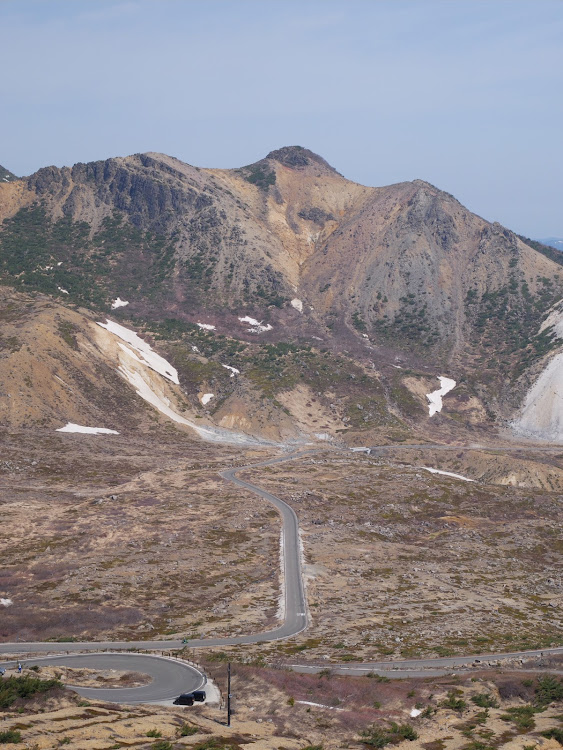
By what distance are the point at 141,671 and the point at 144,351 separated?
122992mm

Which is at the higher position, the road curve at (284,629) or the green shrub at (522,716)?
the green shrub at (522,716)

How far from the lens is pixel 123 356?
148m

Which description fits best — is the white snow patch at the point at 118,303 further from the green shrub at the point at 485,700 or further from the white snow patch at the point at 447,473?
the green shrub at the point at 485,700

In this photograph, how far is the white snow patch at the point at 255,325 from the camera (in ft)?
592

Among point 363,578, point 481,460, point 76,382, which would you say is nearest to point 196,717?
point 363,578

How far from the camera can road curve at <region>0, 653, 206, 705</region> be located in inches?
1439

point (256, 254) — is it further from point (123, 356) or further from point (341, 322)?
point (123, 356)

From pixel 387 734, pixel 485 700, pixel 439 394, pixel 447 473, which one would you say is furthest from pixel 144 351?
pixel 387 734

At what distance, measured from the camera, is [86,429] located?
125625 mm

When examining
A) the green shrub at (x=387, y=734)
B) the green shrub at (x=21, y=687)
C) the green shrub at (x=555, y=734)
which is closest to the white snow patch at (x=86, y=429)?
the green shrub at (x=21, y=687)

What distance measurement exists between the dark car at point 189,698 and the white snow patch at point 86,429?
9119cm

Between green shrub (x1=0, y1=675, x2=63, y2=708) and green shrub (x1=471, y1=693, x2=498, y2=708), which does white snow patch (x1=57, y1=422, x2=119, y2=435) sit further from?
green shrub (x1=471, y1=693, x2=498, y2=708)

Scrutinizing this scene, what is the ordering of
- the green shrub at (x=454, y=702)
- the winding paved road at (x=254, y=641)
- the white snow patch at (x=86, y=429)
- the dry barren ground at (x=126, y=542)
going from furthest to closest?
the white snow patch at (x=86, y=429)
the dry barren ground at (x=126, y=542)
the winding paved road at (x=254, y=641)
the green shrub at (x=454, y=702)

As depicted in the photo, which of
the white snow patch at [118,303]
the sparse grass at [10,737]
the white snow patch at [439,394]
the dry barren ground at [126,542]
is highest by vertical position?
the white snow patch at [118,303]
